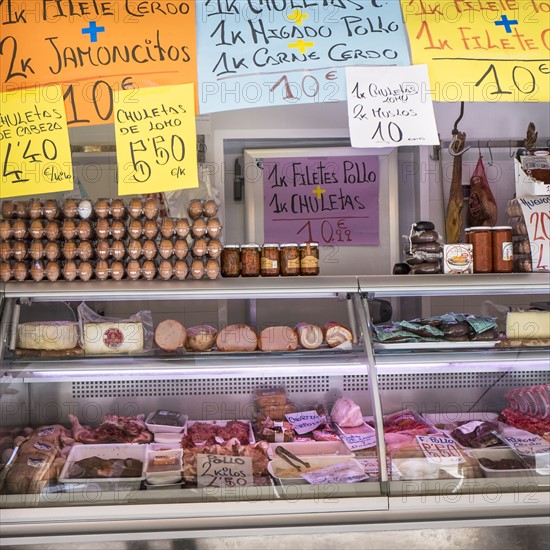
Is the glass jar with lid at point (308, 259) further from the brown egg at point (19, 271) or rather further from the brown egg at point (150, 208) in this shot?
the brown egg at point (19, 271)

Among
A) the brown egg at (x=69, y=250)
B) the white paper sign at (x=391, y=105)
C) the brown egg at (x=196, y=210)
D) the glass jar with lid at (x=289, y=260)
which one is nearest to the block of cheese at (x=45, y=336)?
the brown egg at (x=69, y=250)

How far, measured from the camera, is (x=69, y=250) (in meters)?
2.92

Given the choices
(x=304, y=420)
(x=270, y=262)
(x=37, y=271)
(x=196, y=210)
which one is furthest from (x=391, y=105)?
(x=37, y=271)

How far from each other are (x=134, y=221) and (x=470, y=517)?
6.29ft

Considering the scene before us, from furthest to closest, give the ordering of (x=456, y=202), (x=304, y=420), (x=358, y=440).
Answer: (x=456, y=202) → (x=304, y=420) → (x=358, y=440)

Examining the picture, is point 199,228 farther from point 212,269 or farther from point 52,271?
point 52,271

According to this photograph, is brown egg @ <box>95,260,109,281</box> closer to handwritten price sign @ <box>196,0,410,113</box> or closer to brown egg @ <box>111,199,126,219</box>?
brown egg @ <box>111,199,126,219</box>

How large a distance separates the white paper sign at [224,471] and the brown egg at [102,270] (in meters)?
Result: 0.90

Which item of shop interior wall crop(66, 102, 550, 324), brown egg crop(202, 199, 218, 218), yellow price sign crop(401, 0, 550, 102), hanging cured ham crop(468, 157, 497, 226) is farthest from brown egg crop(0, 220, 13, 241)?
hanging cured ham crop(468, 157, 497, 226)

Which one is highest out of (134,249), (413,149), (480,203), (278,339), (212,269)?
(413,149)

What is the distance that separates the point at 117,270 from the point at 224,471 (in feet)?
3.26

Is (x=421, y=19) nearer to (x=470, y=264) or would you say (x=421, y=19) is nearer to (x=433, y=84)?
(x=433, y=84)

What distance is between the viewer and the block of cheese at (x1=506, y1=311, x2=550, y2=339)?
9.86 ft

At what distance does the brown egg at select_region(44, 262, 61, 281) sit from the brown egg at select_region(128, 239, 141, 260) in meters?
0.32
